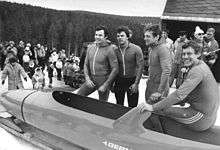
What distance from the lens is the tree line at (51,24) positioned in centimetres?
1875

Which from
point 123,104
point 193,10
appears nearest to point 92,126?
point 123,104

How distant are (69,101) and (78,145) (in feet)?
3.33

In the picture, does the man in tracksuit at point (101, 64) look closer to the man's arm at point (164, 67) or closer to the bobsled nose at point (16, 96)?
the man's arm at point (164, 67)

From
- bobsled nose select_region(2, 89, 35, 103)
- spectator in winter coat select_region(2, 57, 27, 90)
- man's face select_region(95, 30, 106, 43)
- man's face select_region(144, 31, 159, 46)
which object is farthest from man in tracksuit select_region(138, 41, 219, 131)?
spectator in winter coat select_region(2, 57, 27, 90)

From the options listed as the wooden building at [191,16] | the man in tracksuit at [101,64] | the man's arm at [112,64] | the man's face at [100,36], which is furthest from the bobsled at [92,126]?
the wooden building at [191,16]

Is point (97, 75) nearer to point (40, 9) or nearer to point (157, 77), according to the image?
point (157, 77)

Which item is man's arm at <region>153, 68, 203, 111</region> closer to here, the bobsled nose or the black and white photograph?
the black and white photograph

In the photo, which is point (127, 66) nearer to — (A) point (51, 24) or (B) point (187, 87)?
(B) point (187, 87)

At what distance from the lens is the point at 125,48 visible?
4.25m

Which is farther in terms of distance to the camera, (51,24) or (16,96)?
(51,24)

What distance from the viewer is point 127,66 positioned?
4.28m

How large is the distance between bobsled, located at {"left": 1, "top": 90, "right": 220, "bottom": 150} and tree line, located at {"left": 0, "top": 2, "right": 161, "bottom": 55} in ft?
45.4

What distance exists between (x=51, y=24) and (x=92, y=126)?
19.0 m

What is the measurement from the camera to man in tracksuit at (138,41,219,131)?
282 centimetres
